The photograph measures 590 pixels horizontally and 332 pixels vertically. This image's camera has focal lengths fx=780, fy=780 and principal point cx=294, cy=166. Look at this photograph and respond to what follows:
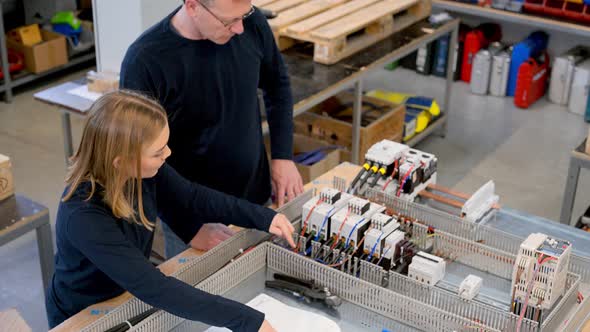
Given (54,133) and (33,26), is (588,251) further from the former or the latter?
(33,26)

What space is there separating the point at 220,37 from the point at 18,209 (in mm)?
1428

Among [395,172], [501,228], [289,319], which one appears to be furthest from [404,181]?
[289,319]

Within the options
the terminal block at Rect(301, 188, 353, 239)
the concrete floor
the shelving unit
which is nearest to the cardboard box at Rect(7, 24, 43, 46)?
the shelving unit

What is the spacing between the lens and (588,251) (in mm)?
2646

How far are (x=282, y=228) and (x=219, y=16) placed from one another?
674 millimetres

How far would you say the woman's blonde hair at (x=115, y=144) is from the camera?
79.4 inches

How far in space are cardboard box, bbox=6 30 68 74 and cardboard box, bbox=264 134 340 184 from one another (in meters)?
2.66

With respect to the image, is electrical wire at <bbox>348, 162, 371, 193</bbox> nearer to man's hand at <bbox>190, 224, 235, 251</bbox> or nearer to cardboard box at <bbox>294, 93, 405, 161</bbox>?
man's hand at <bbox>190, 224, 235, 251</bbox>

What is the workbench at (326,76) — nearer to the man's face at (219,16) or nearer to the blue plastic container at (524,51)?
the blue plastic container at (524,51)

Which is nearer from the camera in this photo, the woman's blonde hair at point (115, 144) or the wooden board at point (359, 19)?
the woman's blonde hair at point (115, 144)

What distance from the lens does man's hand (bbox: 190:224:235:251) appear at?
8.25 ft

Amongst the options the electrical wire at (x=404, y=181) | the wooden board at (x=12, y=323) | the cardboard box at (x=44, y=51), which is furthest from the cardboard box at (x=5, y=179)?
the cardboard box at (x=44, y=51)

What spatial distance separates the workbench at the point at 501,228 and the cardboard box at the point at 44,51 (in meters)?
3.99

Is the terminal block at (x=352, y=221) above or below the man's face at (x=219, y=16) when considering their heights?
below
